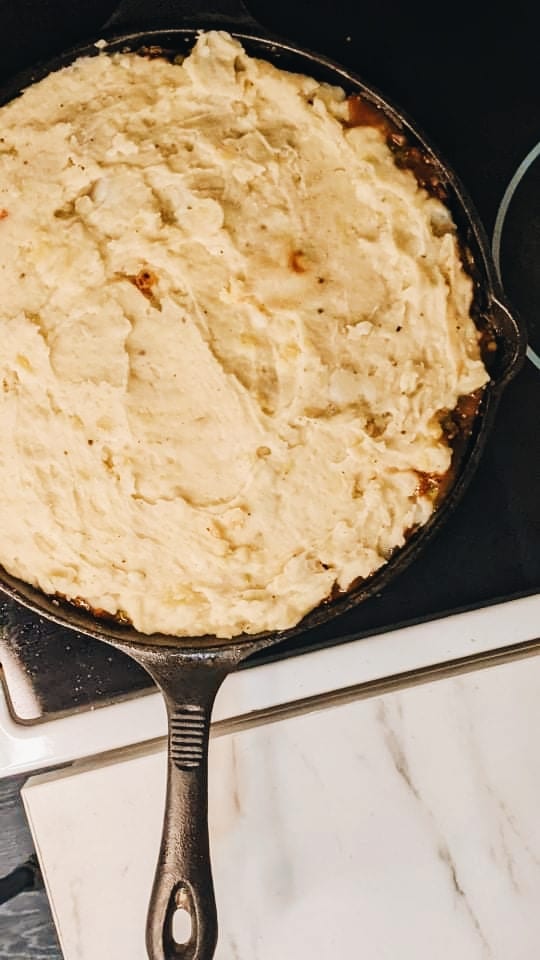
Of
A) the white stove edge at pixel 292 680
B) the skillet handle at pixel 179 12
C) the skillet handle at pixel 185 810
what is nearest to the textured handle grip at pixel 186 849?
the skillet handle at pixel 185 810

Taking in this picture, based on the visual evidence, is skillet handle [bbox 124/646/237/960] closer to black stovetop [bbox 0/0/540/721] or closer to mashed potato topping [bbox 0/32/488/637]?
mashed potato topping [bbox 0/32/488/637]

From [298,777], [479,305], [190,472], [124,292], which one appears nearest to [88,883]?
[298,777]

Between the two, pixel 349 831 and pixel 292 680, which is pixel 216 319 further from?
pixel 349 831

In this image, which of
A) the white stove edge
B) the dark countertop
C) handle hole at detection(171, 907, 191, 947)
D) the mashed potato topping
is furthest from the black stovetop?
the dark countertop

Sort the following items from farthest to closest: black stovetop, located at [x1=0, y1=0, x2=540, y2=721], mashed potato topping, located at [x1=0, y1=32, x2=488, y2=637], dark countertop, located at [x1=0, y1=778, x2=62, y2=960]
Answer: dark countertop, located at [x1=0, y1=778, x2=62, y2=960] → black stovetop, located at [x1=0, y1=0, x2=540, y2=721] → mashed potato topping, located at [x1=0, y1=32, x2=488, y2=637]

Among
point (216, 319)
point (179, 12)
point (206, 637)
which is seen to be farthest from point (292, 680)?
point (179, 12)

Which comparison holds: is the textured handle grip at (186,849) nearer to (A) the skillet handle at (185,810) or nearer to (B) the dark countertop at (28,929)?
(A) the skillet handle at (185,810)
